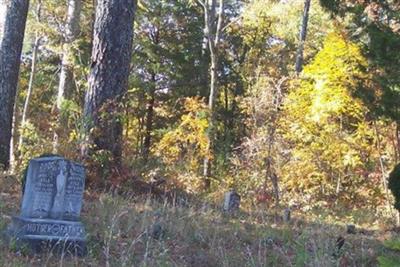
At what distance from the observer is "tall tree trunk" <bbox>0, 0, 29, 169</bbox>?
1052 centimetres

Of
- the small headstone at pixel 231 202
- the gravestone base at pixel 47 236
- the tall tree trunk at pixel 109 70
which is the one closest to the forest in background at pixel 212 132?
the tall tree trunk at pixel 109 70

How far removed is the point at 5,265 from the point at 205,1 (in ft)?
53.8

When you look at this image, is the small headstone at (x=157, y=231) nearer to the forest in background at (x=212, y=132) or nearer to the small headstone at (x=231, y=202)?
the forest in background at (x=212, y=132)

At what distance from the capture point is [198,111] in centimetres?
1881

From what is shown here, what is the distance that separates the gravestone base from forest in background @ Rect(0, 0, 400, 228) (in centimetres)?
314

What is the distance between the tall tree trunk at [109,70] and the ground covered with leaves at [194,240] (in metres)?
1.11

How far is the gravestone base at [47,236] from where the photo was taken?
4922 millimetres

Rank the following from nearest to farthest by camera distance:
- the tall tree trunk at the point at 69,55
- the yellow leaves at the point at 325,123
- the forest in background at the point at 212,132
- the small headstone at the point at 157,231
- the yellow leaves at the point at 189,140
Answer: the small headstone at the point at 157,231 → the forest in background at the point at 212,132 → the tall tree trunk at the point at 69,55 → the yellow leaves at the point at 325,123 → the yellow leaves at the point at 189,140

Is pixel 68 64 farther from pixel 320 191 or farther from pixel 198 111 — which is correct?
pixel 320 191

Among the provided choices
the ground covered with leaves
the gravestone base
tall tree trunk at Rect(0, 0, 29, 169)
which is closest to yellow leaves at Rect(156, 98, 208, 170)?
tall tree trunk at Rect(0, 0, 29, 169)

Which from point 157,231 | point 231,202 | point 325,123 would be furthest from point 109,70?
point 325,123

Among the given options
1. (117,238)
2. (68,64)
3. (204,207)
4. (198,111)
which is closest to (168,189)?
(204,207)

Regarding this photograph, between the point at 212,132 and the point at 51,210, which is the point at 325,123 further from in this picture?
the point at 51,210

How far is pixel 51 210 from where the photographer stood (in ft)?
17.5
